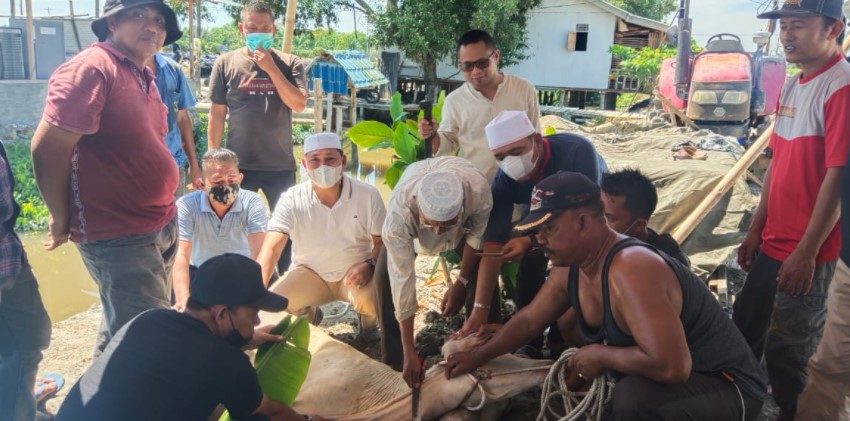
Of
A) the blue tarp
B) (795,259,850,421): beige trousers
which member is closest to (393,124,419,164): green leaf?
(795,259,850,421): beige trousers

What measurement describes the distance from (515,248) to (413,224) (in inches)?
22.2

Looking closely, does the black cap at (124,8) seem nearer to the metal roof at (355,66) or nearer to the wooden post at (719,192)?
the wooden post at (719,192)

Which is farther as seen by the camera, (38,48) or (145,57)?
(38,48)

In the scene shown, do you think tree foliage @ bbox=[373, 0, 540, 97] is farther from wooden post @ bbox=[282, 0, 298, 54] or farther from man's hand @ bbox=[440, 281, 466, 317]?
man's hand @ bbox=[440, 281, 466, 317]

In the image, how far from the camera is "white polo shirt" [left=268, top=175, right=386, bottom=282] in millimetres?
3945

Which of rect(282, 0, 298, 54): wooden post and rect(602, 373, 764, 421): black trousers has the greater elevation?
rect(282, 0, 298, 54): wooden post

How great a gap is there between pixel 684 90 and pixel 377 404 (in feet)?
26.8

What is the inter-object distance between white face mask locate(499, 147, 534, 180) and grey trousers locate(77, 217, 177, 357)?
175 cm

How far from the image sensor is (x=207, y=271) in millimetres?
2285

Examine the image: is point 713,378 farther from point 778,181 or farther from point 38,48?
point 38,48

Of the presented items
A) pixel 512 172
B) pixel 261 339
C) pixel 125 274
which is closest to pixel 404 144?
pixel 512 172

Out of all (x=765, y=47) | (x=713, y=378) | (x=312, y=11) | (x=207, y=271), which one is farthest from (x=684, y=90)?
(x=312, y=11)

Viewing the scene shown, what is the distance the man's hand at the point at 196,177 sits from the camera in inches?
165

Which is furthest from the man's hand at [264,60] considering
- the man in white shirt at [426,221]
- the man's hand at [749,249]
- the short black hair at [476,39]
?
the man's hand at [749,249]
